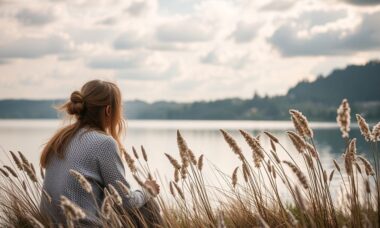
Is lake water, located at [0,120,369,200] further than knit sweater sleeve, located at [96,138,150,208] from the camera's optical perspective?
Yes

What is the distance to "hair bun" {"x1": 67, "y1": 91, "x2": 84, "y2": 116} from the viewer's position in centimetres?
455

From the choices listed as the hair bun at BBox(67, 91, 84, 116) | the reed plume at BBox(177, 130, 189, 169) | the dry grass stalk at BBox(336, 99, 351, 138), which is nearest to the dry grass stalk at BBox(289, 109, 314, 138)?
the dry grass stalk at BBox(336, 99, 351, 138)

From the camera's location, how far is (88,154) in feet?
14.2

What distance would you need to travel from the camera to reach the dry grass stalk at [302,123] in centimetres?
327

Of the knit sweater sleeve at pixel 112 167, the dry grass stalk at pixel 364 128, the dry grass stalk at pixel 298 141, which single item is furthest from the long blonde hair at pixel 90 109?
the dry grass stalk at pixel 364 128

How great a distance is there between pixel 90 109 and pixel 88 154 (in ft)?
1.40

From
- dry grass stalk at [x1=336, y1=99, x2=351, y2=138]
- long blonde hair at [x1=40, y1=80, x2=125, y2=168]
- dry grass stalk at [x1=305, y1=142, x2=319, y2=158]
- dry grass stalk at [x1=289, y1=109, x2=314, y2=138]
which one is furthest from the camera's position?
long blonde hair at [x1=40, y1=80, x2=125, y2=168]

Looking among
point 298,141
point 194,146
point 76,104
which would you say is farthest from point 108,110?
point 194,146

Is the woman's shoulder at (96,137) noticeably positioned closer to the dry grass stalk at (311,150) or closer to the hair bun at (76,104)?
the hair bun at (76,104)

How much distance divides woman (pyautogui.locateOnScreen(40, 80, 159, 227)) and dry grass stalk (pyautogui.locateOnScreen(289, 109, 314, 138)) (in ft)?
4.16

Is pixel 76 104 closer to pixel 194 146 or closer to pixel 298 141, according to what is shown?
pixel 298 141

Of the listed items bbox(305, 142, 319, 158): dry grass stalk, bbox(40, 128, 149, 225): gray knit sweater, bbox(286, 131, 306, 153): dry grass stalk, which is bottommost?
bbox(40, 128, 149, 225): gray knit sweater

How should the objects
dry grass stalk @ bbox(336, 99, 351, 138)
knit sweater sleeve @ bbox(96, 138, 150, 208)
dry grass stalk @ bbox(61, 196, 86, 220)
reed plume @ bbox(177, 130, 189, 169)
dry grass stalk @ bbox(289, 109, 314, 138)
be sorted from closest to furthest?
dry grass stalk @ bbox(61, 196, 86, 220)
dry grass stalk @ bbox(336, 99, 351, 138)
dry grass stalk @ bbox(289, 109, 314, 138)
reed plume @ bbox(177, 130, 189, 169)
knit sweater sleeve @ bbox(96, 138, 150, 208)

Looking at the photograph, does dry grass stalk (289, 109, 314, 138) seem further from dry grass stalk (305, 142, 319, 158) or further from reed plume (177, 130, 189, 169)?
reed plume (177, 130, 189, 169)
